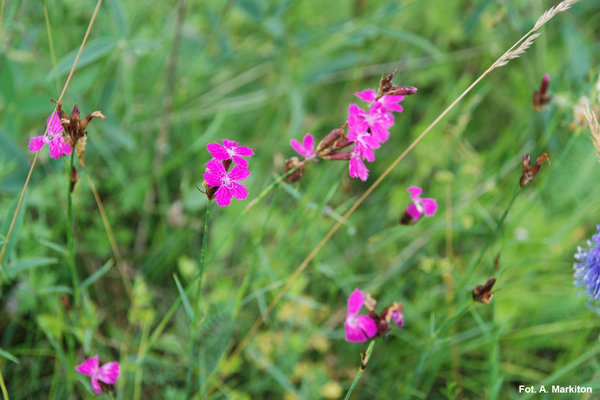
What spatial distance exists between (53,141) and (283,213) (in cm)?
103

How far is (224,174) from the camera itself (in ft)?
2.73

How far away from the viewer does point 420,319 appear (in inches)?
65.7

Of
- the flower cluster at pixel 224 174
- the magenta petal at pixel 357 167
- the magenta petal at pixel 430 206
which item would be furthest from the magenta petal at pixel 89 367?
the magenta petal at pixel 430 206

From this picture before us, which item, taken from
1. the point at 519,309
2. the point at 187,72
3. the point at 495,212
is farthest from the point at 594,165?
the point at 187,72

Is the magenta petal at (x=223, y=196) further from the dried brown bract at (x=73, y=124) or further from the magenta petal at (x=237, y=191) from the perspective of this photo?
the dried brown bract at (x=73, y=124)

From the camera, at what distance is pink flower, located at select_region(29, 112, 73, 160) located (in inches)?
35.9

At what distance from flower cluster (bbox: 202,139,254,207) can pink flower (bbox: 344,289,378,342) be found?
36cm

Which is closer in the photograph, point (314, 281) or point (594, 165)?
point (314, 281)

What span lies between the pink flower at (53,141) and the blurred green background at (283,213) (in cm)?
31

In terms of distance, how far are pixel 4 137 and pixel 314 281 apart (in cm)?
98

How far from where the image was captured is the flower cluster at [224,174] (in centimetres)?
81

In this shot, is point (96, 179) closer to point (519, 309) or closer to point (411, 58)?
point (411, 58)

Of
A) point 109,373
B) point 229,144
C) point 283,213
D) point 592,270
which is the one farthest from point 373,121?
point 283,213

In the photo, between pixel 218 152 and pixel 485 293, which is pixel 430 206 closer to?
pixel 485 293
